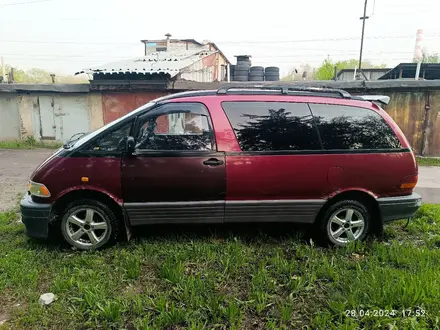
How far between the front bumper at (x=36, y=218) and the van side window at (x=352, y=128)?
3.23 m

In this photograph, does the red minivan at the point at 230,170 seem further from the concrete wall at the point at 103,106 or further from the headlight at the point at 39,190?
the concrete wall at the point at 103,106

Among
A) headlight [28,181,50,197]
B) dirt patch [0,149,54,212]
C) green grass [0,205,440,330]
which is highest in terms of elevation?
Result: headlight [28,181,50,197]

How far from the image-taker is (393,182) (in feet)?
12.3

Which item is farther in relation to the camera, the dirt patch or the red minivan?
the dirt patch

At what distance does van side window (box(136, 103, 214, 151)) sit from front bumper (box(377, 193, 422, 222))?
7.03 feet

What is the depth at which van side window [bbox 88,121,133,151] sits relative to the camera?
141 inches

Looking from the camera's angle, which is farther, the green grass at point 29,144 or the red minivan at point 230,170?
the green grass at point 29,144

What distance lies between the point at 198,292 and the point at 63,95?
445 inches

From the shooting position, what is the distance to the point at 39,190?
3.55m

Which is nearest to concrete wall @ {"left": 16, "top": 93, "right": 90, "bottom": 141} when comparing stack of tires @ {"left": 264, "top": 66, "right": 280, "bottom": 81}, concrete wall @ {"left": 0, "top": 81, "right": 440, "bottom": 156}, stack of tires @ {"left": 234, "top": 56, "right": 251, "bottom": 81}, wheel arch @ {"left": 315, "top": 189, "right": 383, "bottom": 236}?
concrete wall @ {"left": 0, "top": 81, "right": 440, "bottom": 156}

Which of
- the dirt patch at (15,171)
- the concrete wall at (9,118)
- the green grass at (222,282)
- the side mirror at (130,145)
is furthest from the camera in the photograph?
the concrete wall at (9,118)

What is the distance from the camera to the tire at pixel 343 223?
3777 millimetres

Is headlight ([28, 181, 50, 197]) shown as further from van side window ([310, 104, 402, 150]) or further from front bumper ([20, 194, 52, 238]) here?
van side window ([310, 104, 402, 150])

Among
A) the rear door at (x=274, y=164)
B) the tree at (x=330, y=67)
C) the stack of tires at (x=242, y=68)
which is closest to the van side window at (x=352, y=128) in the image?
the rear door at (x=274, y=164)
